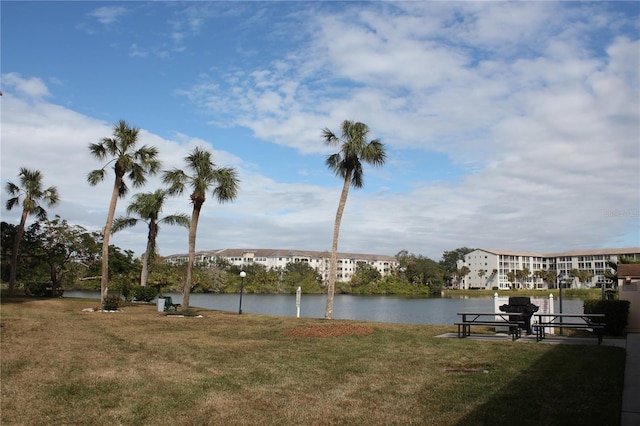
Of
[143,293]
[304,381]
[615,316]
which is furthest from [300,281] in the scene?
[304,381]

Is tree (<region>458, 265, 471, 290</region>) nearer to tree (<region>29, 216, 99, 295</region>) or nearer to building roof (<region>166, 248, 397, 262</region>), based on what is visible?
building roof (<region>166, 248, 397, 262</region>)

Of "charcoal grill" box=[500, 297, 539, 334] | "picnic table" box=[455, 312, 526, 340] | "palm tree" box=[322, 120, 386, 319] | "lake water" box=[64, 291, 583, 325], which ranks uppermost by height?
"palm tree" box=[322, 120, 386, 319]

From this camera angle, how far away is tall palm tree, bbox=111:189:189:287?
35.3 m

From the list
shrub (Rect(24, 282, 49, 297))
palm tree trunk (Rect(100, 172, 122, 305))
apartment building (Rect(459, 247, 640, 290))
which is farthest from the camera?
apartment building (Rect(459, 247, 640, 290))

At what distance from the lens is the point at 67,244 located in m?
38.7

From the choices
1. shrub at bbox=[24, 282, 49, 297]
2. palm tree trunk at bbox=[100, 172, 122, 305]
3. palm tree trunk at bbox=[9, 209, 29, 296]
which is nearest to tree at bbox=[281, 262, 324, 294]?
shrub at bbox=[24, 282, 49, 297]

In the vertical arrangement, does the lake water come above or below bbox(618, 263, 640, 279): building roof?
below

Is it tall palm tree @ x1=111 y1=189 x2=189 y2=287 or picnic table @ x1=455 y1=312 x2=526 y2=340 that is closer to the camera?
picnic table @ x1=455 y1=312 x2=526 y2=340

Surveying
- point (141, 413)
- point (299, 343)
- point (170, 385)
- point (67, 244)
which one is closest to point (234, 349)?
point (299, 343)

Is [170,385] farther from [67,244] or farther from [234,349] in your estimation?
[67,244]

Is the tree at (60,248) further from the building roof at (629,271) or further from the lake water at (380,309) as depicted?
the building roof at (629,271)

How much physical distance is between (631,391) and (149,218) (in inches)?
1310

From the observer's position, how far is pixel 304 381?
8492 mm

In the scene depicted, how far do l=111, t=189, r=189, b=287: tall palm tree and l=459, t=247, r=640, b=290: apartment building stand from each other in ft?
334
